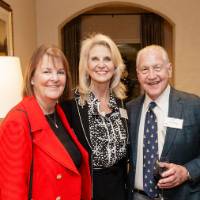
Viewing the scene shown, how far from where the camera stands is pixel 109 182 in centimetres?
252

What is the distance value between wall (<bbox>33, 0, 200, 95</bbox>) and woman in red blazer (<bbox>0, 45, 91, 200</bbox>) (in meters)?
4.23

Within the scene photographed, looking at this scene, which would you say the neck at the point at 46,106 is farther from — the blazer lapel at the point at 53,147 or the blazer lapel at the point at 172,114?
the blazer lapel at the point at 172,114

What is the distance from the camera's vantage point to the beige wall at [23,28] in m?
4.54

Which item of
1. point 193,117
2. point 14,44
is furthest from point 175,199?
point 14,44

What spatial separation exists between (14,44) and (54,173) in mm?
2935

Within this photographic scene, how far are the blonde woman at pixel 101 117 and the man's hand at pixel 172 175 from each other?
1.55 ft

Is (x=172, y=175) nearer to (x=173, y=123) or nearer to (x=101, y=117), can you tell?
(x=173, y=123)

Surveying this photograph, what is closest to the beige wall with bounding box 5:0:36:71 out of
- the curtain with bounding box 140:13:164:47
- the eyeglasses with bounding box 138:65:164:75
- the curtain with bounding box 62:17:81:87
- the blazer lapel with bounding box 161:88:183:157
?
the eyeglasses with bounding box 138:65:164:75

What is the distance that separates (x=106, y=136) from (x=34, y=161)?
81 centimetres

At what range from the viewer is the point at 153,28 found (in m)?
9.05

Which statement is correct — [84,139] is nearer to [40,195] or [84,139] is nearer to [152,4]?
[40,195]

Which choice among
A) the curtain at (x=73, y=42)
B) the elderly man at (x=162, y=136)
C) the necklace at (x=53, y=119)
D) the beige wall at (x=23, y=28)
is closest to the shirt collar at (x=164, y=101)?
the elderly man at (x=162, y=136)

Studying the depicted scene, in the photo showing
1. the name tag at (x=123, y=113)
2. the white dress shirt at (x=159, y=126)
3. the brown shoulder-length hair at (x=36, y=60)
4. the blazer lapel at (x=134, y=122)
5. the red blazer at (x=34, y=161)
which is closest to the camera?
the red blazer at (x=34, y=161)

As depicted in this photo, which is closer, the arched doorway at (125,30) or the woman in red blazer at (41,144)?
the woman in red blazer at (41,144)
